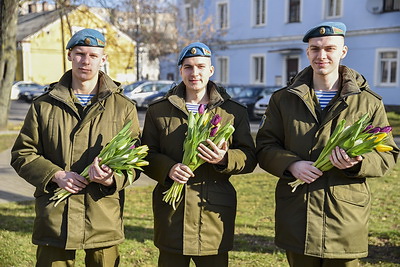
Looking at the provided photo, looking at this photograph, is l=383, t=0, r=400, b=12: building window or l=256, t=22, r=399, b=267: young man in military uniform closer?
l=256, t=22, r=399, b=267: young man in military uniform

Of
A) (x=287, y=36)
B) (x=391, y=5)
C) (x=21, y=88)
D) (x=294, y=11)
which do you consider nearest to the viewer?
(x=391, y=5)

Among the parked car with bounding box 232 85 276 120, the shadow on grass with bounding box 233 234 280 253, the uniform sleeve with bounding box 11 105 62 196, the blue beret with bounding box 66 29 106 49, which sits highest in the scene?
the blue beret with bounding box 66 29 106 49

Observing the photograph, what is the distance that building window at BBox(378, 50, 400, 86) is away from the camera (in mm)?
23656

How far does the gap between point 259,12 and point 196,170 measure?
28.5 m

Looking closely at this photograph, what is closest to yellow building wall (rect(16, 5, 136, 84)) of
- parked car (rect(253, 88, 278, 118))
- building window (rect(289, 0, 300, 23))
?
building window (rect(289, 0, 300, 23))

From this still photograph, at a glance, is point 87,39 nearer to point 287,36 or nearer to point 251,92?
point 251,92

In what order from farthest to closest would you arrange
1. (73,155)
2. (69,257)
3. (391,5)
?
1. (391,5)
2. (69,257)
3. (73,155)

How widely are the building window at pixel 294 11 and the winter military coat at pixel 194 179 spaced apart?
26037mm

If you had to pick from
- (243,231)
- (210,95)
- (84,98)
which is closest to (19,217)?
(243,231)

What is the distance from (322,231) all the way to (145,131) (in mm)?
1486

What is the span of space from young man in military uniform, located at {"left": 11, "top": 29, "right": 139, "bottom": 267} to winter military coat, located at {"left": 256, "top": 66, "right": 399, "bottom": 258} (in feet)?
3.94

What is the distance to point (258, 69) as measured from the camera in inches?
1222

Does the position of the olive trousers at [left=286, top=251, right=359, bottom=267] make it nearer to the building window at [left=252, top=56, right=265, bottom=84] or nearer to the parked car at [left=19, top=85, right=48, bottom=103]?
the building window at [left=252, top=56, right=265, bottom=84]

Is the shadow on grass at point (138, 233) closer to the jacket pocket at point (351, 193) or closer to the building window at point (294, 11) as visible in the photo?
the jacket pocket at point (351, 193)
